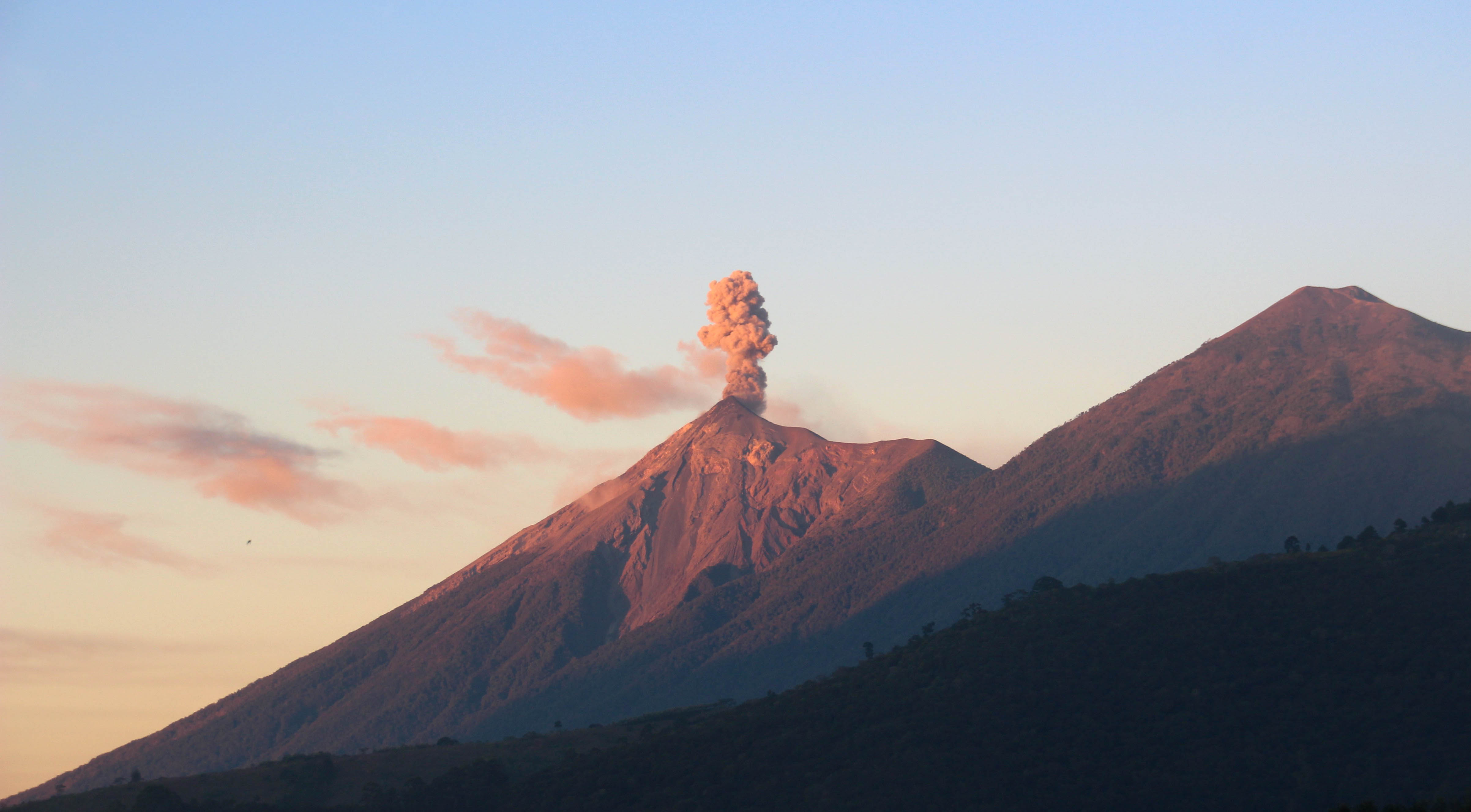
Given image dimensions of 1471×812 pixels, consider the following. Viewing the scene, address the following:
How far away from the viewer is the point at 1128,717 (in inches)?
4060

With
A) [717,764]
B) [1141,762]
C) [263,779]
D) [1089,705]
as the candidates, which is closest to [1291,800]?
[1141,762]

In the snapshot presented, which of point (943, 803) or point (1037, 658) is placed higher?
point (1037, 658)

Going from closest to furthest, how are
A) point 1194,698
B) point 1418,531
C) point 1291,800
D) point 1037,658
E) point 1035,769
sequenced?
point 1291,800 < point 1035,769 < point 1194,698 < point 1037,658 < point 1418,531

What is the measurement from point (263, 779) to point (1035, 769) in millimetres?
58199

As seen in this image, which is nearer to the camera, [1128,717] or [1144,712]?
[1128,717]

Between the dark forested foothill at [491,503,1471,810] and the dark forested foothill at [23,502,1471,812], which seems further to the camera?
the dark forested foothill at [23,502,1471,812]

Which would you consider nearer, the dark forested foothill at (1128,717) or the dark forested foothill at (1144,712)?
the dark forested foothill at (1144,712)

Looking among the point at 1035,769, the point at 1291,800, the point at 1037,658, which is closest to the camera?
the point at 1291,800

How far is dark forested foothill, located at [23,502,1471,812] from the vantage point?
9300cm

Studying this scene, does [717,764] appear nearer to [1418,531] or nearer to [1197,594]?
[1197,594]

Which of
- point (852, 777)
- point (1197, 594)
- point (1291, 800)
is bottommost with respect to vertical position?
point (1291, 800)

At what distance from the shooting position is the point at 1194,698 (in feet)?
340

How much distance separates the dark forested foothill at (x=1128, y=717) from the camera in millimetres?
93000

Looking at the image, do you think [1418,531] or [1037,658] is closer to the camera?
[1037,658]
